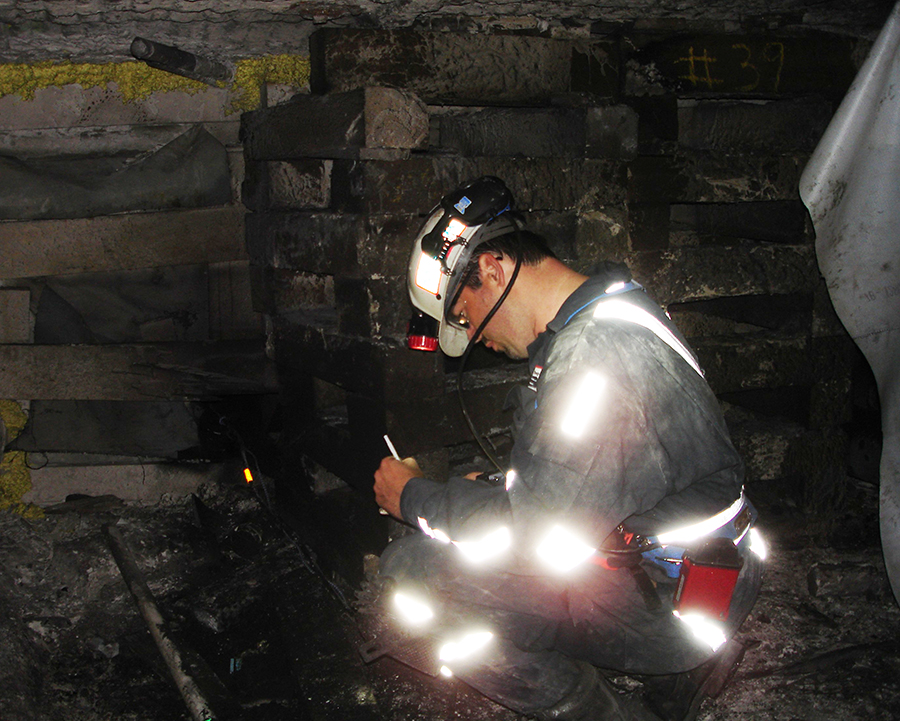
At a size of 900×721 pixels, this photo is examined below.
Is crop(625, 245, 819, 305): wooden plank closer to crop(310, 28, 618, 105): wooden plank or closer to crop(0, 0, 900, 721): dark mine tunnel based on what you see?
crop(0, 0, 900, 721): dark mine tunnel

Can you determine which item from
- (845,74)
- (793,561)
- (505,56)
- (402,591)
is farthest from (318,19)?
(793,561)

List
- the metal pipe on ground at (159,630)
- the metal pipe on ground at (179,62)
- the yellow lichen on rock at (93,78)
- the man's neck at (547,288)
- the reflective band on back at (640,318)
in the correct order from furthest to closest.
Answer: the yellow lichen on rock at (93,78), the metal pipe on ground at (179,62), the metal pipe on ground at (159,630), the man's neck at (547,288), the reflective band on back at (640,318)

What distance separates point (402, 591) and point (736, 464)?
4.27 feet

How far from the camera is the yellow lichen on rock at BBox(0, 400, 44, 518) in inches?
159

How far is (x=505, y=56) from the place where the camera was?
3158mm

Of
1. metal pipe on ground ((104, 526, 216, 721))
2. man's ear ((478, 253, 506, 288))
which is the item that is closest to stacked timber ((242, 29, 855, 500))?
man's ear ((478, 253, 506, 288))

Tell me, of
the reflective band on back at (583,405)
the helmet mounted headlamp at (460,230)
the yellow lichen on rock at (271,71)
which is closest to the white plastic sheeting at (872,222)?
the helmet mounted headlamp at (460,230)

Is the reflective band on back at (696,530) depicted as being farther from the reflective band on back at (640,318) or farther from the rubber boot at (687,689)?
the rubber boot at (687,689)

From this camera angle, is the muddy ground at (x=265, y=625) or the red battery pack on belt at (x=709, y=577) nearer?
the red battery pack on belt at (x=709, y=577)

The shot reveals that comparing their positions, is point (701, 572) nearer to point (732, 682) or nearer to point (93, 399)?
point (732, 682)

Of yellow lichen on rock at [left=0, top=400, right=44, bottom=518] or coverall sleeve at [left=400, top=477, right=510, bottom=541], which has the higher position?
coverall sleeve at [left=400, top=477, right=510, bottom=541]

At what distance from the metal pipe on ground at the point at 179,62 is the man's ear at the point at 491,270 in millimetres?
2209

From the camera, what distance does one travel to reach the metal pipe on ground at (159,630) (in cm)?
247

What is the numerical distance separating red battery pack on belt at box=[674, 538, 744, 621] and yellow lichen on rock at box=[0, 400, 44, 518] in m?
3.77
